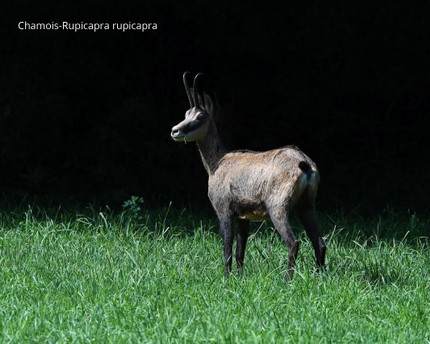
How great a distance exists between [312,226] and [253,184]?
0.55 m

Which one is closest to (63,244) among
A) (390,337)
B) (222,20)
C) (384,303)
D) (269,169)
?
(269,169)

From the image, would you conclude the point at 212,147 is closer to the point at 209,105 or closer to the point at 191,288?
the point at 209,105

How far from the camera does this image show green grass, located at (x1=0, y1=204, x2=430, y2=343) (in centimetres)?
588

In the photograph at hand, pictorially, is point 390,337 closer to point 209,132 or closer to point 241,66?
point 209,132

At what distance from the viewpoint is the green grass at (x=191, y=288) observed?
588cm

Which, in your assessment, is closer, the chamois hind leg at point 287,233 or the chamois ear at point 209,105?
the chamois hind leg at point 287,233

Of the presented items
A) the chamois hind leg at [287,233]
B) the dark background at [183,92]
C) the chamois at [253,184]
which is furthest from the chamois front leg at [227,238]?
the dark background at [183,92]

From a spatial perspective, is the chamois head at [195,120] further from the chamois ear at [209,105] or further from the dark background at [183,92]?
the dark background at [183,92]

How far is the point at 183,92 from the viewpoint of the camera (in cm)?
1407

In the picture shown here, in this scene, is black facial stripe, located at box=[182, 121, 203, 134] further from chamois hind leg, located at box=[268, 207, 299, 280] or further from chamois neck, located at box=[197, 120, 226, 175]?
chamois hind leg, located at box=[268, 207, 299, 280]

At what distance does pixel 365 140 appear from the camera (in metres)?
14.6

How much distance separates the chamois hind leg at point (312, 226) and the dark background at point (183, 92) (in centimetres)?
412

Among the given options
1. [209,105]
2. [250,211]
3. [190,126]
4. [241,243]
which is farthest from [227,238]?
[209,105]

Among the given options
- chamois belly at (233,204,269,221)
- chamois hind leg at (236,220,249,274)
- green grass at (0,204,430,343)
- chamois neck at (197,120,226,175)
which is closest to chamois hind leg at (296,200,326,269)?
green grass at (0,204,430,343)
